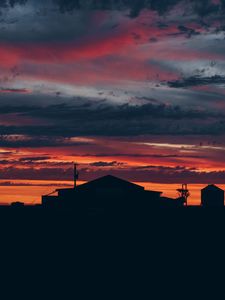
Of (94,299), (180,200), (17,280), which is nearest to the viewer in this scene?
(94,299)

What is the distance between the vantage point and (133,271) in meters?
30.2

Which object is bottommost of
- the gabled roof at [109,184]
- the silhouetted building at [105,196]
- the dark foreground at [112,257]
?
the dark foreground at [112,257]

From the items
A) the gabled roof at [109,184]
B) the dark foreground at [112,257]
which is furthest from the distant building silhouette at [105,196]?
the dark foreground at [112,257]

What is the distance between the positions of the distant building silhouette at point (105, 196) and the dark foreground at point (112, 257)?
23.4m

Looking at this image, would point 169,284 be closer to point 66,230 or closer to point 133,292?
point 133,292

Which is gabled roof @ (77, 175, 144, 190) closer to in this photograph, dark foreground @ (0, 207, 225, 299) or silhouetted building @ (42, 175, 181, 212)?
silhouetted building @ (42, 175, 181, 212)

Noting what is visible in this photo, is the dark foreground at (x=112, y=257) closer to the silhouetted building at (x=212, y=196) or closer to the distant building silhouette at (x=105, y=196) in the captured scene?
the distant building silhouette at (x=105, y=196)

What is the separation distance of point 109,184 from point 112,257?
3451cm

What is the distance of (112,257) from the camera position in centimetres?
3161

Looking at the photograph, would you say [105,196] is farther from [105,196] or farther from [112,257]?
[112,257]

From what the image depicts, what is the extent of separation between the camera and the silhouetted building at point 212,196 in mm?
74625

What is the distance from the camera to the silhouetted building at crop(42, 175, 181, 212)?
61.9 meters

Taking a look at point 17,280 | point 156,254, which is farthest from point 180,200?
point 17,280

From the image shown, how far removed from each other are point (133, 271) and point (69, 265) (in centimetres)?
346
